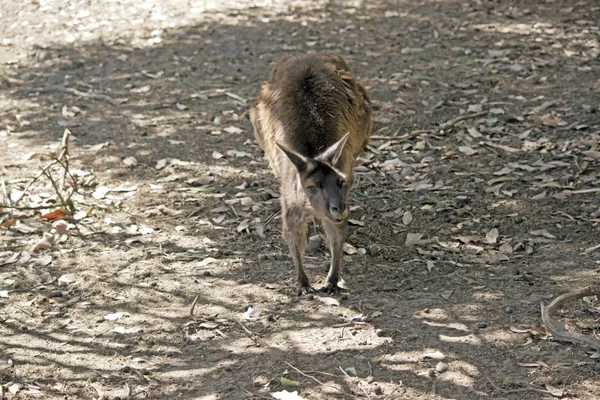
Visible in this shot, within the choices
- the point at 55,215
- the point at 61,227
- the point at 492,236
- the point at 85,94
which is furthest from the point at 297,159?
the point at 85,94

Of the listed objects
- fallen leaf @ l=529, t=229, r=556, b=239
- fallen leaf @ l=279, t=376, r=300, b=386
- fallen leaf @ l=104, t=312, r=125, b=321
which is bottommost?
fallen leaf @ l=104, t=312, r=125, b=321

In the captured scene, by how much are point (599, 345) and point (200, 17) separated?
23.0 ft

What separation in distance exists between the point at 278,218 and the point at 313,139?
949mm

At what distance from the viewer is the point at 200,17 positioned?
9.75 meters

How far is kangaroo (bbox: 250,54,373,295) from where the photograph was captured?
4.54 meters

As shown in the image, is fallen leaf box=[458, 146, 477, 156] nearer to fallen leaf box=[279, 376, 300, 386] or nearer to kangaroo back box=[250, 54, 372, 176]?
kangaroo back box=[250, 54, 372, 176]

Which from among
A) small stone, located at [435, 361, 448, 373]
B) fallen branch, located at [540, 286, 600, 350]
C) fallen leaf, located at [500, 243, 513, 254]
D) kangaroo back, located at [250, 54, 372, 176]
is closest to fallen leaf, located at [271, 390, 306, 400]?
small stone, located at [435, 361, 448, 373]

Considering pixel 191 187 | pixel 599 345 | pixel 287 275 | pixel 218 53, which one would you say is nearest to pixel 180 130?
pixel 191 187

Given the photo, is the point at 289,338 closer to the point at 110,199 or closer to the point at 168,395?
the point at 168,395

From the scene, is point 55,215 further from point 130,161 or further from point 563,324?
point 563,324

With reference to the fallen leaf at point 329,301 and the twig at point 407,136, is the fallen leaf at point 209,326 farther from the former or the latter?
the twig at point 407,136

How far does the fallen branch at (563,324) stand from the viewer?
13.0 ft

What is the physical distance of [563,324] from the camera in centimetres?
414

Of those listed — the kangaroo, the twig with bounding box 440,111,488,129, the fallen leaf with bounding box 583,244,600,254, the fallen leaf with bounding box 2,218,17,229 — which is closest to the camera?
the kangaroo
